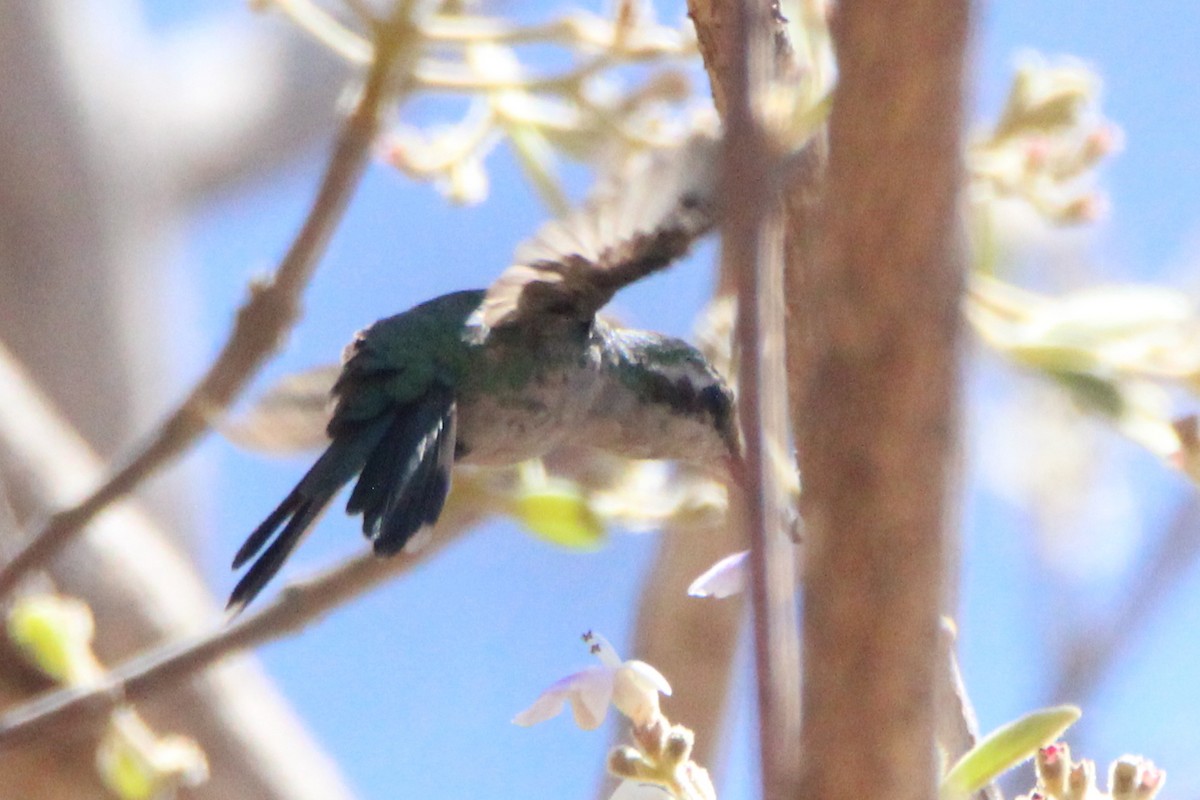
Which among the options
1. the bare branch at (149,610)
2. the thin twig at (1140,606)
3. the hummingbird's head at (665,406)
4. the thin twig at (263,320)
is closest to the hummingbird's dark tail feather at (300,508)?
the thin twig at (263,320)

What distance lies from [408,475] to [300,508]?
11cm

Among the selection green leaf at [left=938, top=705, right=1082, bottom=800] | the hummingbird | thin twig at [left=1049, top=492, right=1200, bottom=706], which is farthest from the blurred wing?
thin twig at [left=1049, top=492, right=1200, bottom=706]

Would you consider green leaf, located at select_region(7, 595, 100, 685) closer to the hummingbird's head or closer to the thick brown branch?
the hummingbird's head

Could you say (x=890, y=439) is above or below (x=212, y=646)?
above

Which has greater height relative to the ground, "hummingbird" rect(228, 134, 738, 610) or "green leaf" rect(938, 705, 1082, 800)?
"hummingbird" rect(228, 134, 738, 610)

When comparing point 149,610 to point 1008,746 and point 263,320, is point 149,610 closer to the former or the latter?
point 263,320

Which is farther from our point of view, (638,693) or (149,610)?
(149,610)

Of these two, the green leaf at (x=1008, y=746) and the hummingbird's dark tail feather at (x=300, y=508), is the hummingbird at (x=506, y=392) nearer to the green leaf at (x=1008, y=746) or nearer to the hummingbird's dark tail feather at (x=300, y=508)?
the hummingbird's dark tail feather at (x=300, y=508)

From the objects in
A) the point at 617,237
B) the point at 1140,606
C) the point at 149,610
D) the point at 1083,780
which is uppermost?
the point at 617,237

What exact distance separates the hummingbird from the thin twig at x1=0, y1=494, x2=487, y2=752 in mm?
75

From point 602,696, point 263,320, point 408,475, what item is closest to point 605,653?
point 602,696

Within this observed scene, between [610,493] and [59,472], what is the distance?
2.92 feet

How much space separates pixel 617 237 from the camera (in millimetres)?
1348

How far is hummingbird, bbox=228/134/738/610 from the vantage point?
1.44 meters
